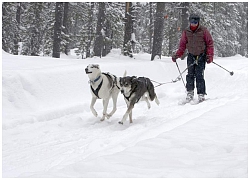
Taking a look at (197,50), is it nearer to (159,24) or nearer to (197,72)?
(197,72)

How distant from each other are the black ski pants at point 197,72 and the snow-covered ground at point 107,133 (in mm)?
638

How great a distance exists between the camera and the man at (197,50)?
749cm

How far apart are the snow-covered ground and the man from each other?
2.36ft

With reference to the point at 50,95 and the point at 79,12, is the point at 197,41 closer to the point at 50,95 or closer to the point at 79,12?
the point at 50,95

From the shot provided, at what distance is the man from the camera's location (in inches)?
295

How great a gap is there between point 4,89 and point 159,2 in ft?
30.0

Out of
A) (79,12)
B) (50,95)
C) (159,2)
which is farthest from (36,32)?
(50,95)

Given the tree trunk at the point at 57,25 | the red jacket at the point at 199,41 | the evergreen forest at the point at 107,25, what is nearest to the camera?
the red jacket at the point at 199,41

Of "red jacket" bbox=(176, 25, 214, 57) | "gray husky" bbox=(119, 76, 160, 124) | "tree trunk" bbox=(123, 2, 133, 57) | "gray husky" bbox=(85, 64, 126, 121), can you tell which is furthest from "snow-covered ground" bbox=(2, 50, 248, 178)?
"tree trunk" bbox=(123, 2, 133, 57)

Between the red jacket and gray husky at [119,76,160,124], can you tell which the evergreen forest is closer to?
the red jacket

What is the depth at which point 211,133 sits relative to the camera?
13.4ft

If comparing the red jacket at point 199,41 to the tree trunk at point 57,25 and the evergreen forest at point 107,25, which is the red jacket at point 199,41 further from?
the tree trunk at point 57,25

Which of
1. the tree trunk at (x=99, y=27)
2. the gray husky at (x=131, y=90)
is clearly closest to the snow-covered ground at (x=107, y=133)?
the gray husky at (x=131, y=90)

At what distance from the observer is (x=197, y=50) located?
762 centimetres
